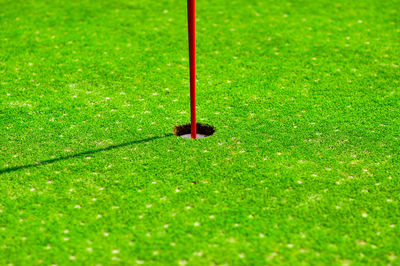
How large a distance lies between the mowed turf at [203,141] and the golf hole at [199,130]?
0.09m

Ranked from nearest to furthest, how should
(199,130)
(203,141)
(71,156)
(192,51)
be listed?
1. (192,51)
2. (71,156)
3. (203,141)
4. (199,130)

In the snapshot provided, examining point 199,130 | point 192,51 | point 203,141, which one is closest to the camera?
point 192,51

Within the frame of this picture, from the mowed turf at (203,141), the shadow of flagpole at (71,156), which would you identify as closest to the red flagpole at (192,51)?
the mowed turf at (203,141)

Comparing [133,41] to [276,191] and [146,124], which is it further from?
[276,191]

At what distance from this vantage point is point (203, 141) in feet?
17.8

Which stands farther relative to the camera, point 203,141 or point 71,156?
point 203,141

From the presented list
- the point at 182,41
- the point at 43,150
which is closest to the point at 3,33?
the point at 182,41

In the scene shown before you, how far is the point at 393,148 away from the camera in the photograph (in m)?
5.30

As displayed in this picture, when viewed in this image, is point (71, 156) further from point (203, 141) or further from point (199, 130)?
point (199, 130)

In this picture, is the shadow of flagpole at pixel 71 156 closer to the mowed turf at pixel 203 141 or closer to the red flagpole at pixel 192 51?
the mowed turf at pixel 203 141

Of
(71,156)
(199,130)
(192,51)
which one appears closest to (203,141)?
(199,130)

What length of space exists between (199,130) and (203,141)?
1.43 ft

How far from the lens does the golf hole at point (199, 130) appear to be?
5.73 metres

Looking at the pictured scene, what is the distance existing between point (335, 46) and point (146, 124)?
3764mm
